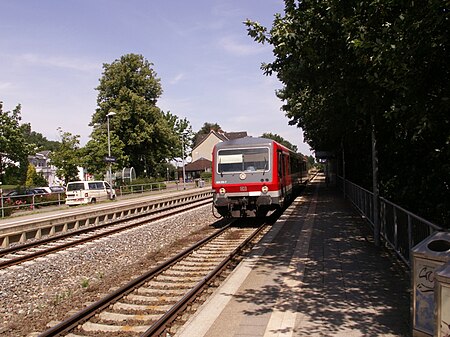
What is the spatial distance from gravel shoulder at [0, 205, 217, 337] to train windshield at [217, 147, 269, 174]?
2311 mm

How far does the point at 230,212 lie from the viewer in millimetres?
13984

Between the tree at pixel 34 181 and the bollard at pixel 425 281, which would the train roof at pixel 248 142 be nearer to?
the bollard at pixel 425 281

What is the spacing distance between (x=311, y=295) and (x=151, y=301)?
2.55 metres

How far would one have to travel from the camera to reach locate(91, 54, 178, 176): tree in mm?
50750

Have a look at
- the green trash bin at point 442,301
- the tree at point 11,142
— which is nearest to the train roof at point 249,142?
the green trash bin at point 442,301

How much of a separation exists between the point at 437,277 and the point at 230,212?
1061cm

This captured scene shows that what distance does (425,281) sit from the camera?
4.08 m

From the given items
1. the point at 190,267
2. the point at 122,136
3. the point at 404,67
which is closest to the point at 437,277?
the point at 404,67

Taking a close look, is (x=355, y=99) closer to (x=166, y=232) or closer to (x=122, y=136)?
(x=166, y=232)

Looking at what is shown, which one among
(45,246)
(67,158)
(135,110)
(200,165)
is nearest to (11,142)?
(67,158)

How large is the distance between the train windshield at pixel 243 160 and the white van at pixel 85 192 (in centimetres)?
1706

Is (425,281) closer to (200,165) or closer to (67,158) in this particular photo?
(67,158)

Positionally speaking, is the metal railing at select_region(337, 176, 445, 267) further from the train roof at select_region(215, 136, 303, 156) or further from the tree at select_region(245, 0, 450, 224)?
the train roof at select_region(215, 136, 303, 156)

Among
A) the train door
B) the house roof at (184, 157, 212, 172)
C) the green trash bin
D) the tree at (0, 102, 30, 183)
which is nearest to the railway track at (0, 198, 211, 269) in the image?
the train door
